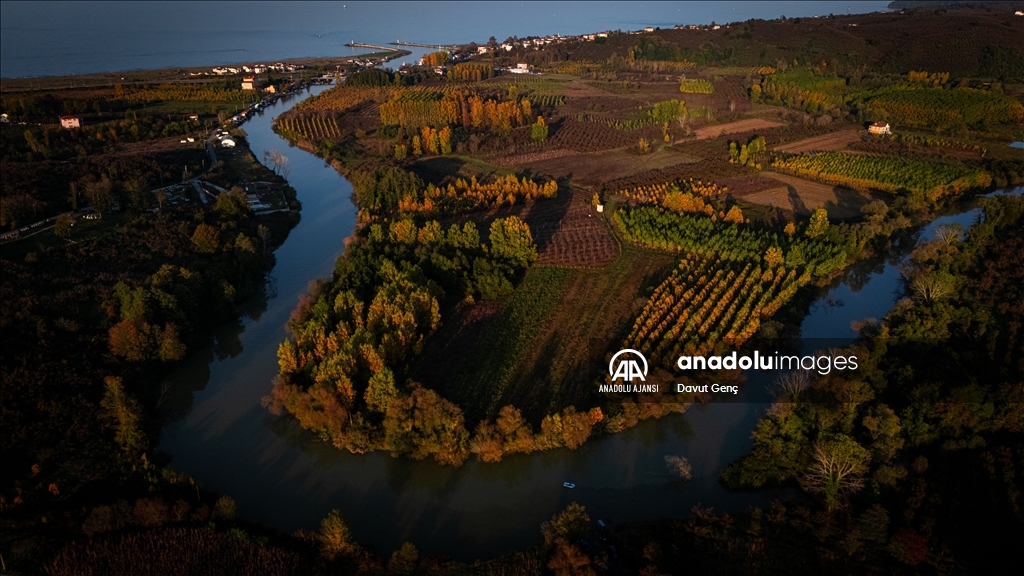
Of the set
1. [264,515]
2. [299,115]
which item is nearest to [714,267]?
[264,515]

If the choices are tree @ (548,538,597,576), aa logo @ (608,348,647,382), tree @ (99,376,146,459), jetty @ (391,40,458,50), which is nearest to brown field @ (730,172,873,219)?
aa logo @ (608,348,647,382)

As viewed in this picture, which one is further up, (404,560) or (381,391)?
(381,391)

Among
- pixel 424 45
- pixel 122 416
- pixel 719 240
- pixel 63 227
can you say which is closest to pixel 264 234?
pixel 63 227

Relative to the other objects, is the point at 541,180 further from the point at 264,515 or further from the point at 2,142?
the point at 2,142

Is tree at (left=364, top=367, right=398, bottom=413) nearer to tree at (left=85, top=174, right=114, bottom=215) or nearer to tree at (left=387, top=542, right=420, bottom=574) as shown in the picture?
tree at (left=387, top=542, right=420, bottom=574)

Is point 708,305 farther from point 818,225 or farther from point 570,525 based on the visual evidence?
point 570,525

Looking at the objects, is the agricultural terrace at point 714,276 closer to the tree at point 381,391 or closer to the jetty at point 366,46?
the tree at point 381,391
